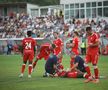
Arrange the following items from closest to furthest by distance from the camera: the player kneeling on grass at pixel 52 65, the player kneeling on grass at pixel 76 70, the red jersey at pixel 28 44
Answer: the player kneeling on grass at pixel 76 70
the player kneeling on grass at pixel 52 65
the red jersey at pixel 28 44

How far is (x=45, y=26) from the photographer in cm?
5197

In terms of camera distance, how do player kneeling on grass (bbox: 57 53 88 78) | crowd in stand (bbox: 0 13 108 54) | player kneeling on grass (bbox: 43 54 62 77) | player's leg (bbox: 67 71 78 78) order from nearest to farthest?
player kneeling on grass (bbox: 57 53 88 78), player's leg (bbox: 67 71 78 78), player kneeling on grass (bbox: 43 54 62 77), crowd in stand (bbox: 0 13 108 54)

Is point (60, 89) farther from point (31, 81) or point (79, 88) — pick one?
point (31, 81)

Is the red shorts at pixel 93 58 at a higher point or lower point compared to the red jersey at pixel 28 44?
lower

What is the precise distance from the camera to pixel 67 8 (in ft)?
192

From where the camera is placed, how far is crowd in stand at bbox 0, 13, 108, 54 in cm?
4728

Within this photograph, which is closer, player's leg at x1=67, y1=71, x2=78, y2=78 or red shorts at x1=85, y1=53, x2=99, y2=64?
red shorts at x1=85, y1=53, x2=99, y2=64

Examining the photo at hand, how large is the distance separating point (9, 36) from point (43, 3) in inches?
1354

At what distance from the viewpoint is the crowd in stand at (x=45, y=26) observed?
4728 cm

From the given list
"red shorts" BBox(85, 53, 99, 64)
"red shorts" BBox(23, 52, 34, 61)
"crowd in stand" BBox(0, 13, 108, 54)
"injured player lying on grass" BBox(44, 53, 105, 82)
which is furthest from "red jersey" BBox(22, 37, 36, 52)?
"crowd in stand" BBox(0, 13, 108, 54)

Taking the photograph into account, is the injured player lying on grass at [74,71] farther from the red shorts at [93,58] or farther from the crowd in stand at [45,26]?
the crowd in stand at [45,26]

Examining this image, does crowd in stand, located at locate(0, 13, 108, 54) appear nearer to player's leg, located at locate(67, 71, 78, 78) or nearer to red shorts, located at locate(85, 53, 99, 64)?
player's leg, located at locate(67, 71, 78, 78)

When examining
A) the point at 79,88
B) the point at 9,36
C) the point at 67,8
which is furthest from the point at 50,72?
the point at 67,8

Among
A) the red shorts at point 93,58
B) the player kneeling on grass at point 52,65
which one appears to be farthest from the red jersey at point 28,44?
the red shorts at point 93,58
